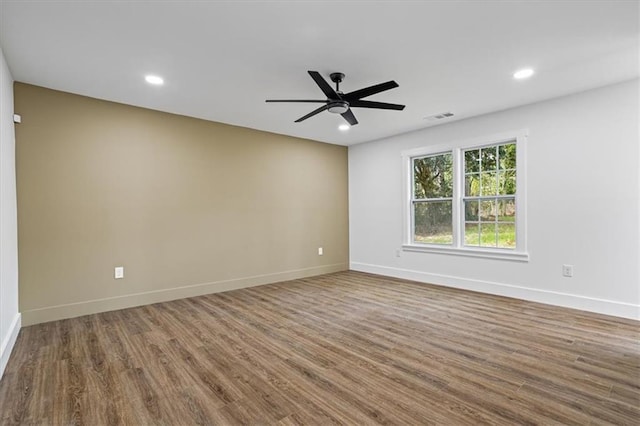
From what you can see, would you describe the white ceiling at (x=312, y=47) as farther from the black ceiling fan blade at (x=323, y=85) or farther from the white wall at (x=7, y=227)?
the white wall at (x=7, y=227)

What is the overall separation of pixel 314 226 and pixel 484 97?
11.6 ft

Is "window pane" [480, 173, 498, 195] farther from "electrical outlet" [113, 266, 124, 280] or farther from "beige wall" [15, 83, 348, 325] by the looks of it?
"electrical outlet" [113, 266, 124, 280]

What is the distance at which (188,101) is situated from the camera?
4.14 m

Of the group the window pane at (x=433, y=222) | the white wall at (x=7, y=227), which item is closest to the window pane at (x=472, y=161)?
the window pane at (x=433, y=222)

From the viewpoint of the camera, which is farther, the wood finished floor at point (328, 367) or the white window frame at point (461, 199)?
the white window frame at point (461, 199)

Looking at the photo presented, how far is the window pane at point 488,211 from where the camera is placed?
4.84 meters

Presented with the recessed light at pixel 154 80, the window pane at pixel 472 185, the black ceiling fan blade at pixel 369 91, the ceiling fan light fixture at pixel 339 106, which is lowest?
the window pane at pixel 472 185

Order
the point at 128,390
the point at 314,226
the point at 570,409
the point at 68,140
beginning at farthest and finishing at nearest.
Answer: the point at 314,226 → the point at 68,140 → the point at 128,390 → the point at 570,409

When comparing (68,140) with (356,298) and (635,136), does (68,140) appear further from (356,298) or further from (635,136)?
(635,136)

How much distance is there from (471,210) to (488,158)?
817 millimetres

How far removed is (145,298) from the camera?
14.3 feet

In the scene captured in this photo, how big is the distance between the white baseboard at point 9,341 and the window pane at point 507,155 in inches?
229

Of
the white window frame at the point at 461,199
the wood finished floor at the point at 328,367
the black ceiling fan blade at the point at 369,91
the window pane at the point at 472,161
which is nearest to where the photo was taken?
the wood finished floor at the point at 328,367

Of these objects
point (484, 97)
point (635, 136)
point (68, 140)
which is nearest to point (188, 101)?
point (68, 140)
